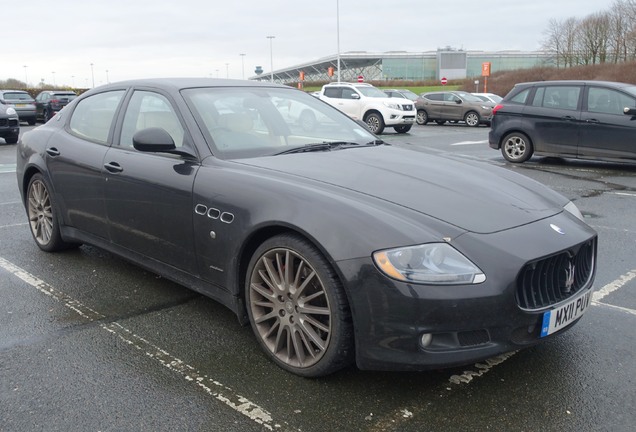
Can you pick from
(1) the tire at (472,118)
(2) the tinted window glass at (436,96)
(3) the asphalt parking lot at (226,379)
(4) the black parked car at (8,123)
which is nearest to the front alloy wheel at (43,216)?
(3) the asphalt parking lot at (226,379)

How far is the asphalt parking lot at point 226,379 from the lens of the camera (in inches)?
103

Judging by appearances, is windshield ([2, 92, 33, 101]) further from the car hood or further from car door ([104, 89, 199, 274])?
the car hood

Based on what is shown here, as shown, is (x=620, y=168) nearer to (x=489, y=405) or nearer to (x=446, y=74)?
(x=489, y=405)

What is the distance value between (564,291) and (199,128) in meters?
2.28

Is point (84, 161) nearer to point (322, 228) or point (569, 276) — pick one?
point (322, 228)

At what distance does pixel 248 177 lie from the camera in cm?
324

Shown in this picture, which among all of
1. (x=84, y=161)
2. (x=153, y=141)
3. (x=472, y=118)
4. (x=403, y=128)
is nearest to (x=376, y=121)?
(x=403, y=128)

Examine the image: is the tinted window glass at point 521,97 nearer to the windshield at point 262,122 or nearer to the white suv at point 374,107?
the windshield at point 262,122

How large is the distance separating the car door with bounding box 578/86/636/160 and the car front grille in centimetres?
786

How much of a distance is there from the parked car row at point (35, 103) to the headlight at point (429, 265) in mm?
25899

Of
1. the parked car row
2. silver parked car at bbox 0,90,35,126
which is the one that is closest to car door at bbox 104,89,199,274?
the parked car row

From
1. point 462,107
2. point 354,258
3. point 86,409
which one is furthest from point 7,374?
point 462,107

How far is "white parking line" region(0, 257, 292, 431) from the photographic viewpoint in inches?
105

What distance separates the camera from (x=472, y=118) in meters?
25.6
